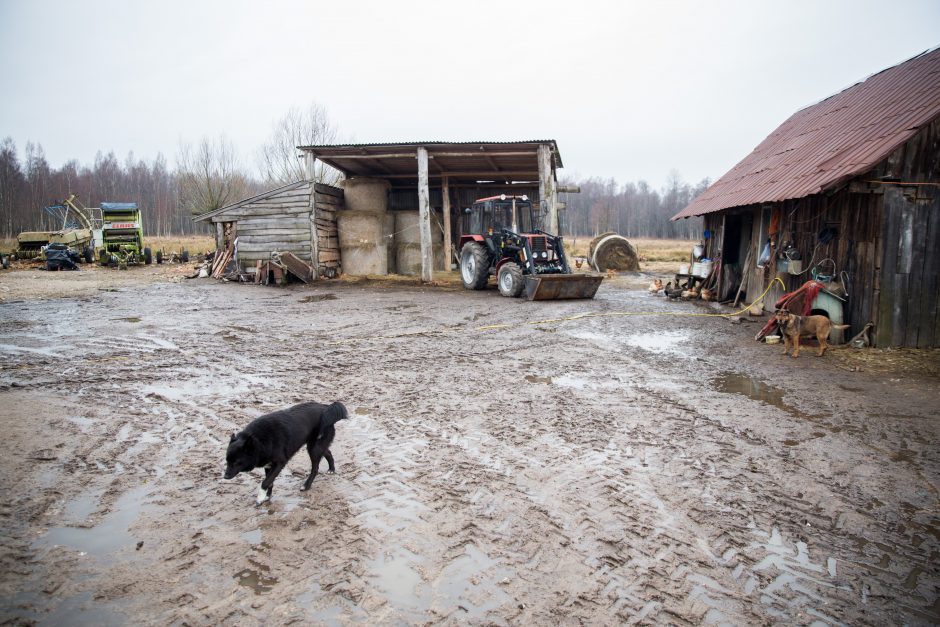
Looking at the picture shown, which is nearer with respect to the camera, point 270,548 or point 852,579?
point 852,579

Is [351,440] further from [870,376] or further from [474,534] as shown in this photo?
[870,376]

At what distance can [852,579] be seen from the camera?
2580 mm

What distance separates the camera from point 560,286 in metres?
12.5

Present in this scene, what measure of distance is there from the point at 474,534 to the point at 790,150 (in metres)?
11.8

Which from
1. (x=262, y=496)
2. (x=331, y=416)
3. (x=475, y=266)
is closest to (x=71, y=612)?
(x=262, y=496)

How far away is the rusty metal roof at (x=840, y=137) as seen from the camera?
7.55 m

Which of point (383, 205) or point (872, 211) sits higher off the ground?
point (383, 205)

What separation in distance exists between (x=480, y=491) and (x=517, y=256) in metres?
10.6

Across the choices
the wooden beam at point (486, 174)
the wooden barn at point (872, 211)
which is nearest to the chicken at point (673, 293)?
the wooden barn at point (872, 211)

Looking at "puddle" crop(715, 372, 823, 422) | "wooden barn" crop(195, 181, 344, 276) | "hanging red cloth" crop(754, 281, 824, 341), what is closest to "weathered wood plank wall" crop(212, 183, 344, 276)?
"wooden barn" crop(195, 181, 344, 276)

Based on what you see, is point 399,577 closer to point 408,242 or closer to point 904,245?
point 904,245

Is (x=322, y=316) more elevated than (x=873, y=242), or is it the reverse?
(x=873, y=242)

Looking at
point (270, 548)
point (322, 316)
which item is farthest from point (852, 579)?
point (322, 316)

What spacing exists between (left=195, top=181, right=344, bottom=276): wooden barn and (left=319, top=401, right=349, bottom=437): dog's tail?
1410cm
